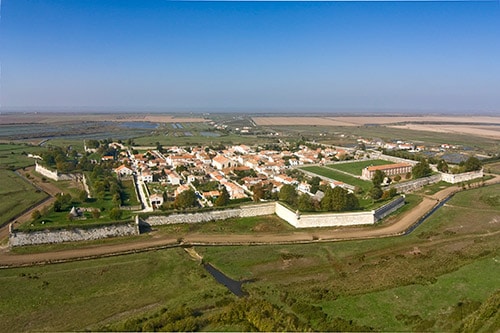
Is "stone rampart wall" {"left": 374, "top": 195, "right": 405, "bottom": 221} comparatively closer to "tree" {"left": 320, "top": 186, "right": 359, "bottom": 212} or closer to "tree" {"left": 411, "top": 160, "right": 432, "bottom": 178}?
"tree" {"left": 320, "top": 186, "right": 359, "bottom": 212}

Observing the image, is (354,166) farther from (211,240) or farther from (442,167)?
(211,240)

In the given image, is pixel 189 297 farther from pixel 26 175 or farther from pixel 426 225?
pixel 26 175

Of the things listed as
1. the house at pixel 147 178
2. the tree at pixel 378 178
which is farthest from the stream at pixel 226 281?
the house at pixel 147 178

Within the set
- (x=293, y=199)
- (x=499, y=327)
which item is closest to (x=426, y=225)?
(x=293, y=199)

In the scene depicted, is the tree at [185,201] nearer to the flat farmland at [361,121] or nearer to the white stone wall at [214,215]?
the white stone wall at [214,215]

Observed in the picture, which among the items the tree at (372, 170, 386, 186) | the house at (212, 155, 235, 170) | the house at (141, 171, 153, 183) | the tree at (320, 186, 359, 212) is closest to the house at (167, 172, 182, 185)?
the house at (141, 171, 153, 183)
